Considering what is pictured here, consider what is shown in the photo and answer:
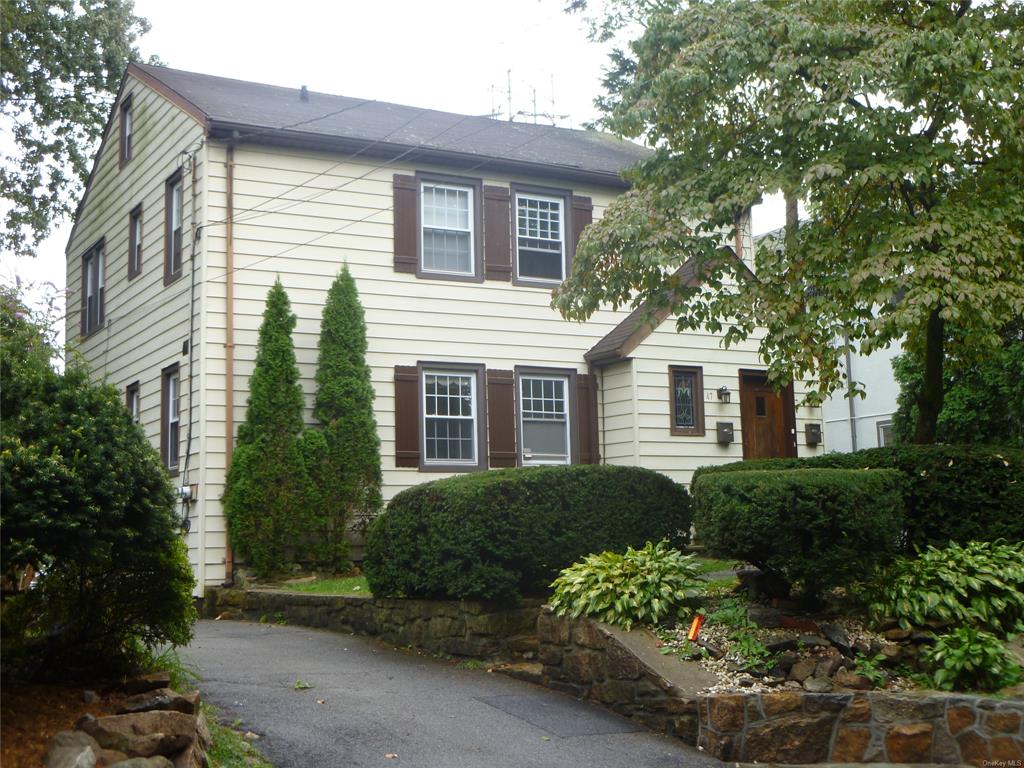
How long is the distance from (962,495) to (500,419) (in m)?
8.68

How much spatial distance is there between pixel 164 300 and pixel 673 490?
9.82 meters

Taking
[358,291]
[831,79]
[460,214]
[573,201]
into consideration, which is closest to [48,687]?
[831,79]

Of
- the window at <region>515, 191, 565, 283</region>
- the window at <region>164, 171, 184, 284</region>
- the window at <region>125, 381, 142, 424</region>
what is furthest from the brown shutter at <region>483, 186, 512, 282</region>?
the window at <region>125, 381, 142, 424</region>

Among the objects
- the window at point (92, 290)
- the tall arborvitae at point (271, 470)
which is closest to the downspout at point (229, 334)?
the tall arborvitae at point (271, 470)

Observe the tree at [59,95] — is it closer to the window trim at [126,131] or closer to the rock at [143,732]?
the window trim at [126,131]

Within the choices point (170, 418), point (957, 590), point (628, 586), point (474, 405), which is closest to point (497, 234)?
point (474, 405)

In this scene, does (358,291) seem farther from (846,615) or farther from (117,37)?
(117,37)

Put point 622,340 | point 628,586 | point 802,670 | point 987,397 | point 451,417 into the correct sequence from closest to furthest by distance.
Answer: point 802,670 < point 628,586 < point 987,397 < point 451,417 < point 622,340

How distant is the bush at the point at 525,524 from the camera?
10.1 metres

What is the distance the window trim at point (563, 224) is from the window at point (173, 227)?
202 inches

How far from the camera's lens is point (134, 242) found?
753 inches

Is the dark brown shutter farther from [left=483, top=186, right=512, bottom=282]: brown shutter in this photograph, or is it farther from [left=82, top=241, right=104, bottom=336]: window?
[left=82, top=241, right=104, bottom=336]: window

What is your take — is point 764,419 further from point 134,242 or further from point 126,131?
point 126,131

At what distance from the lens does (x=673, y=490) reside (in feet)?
35.1
